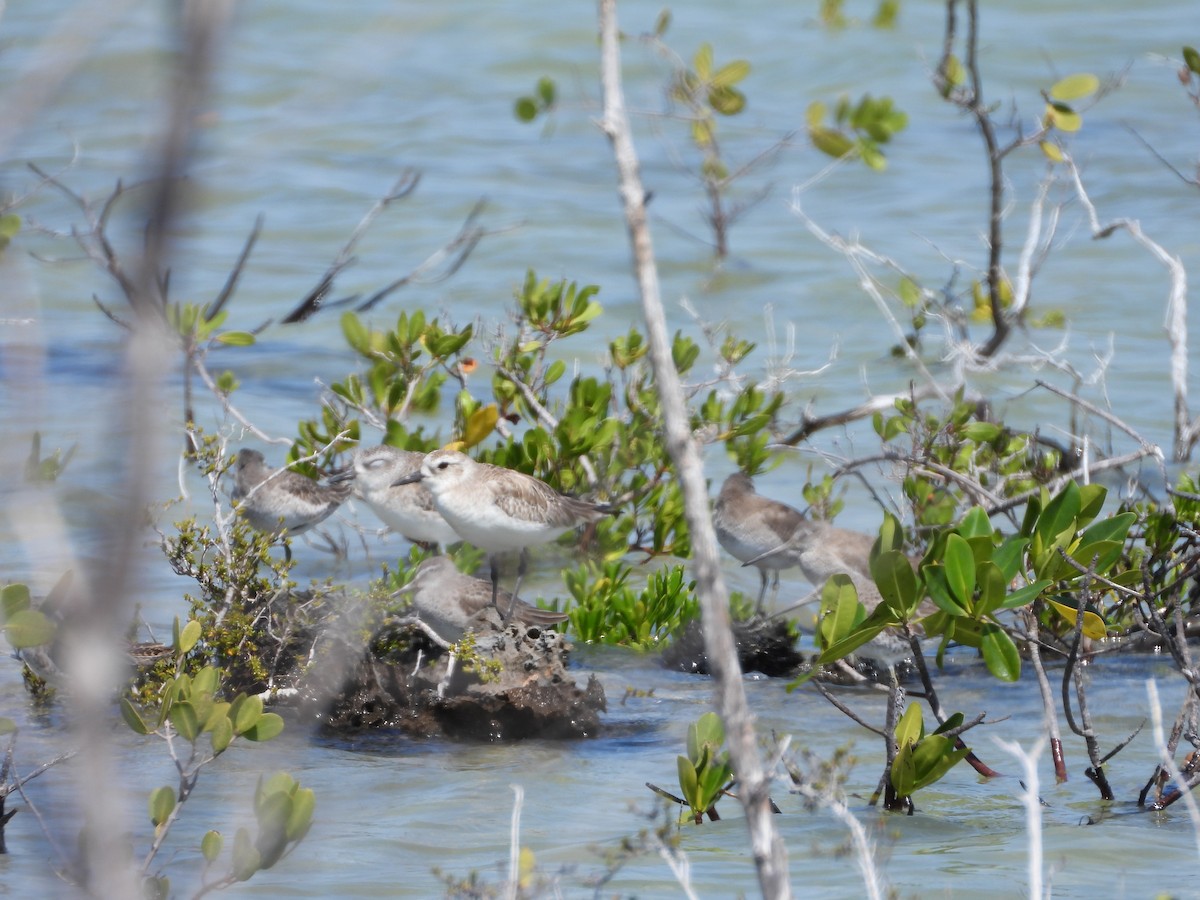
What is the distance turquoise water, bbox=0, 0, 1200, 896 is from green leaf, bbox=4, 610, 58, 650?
0.49 meters

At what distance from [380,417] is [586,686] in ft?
8.85

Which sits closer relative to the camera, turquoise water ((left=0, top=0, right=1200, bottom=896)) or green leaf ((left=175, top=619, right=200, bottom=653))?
turquoise water ((left=0, top=0, right=1200, bottom=896))

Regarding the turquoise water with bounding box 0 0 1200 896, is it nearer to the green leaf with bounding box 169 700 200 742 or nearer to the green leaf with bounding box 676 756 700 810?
the green leaf with bounding box 676 756 700 810

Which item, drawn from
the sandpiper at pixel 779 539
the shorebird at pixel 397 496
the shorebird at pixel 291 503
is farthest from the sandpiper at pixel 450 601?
the sandpiper at pixel 779 539

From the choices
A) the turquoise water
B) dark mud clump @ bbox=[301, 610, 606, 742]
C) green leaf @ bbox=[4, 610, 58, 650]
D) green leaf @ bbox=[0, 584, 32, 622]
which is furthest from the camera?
dark mud clump @ bbox=[301, 610, 606, 742]

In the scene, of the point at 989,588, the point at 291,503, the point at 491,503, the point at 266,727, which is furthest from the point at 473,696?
the point at 989,588

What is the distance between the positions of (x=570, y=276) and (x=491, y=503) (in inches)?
313

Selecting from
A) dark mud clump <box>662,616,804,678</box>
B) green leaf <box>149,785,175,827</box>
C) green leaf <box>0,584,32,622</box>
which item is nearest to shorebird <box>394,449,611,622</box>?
dark mud clump <box>662,616,804,678</box>

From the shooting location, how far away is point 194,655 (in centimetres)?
605

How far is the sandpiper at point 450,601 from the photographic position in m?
6.54

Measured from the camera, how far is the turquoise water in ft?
13.7

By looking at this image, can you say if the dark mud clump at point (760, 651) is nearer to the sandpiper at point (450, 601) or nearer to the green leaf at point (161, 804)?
the sandpiper at point (450, 601)

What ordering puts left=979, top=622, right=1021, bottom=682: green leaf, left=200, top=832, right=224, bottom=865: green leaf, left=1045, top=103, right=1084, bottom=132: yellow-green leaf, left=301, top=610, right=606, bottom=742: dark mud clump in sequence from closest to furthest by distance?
left=200, top=832, right=224, bottom=865: green leaf, left=979, top=622, right=1021, bottom=682: green leaf, left=301, top=610, right=606, bottom=742: dark mud clump, left=1045, top=103, right=1084, bottom=132: yellow-green leaf

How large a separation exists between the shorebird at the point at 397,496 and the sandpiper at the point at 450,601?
734mm
